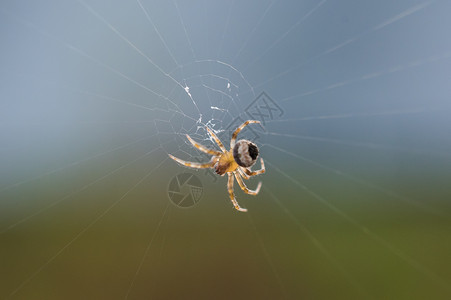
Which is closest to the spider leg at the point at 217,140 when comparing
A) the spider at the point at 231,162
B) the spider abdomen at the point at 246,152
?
the spider at the point at 231,162

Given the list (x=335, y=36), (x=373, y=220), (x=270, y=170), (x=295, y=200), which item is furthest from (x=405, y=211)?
(x=335, y=36)

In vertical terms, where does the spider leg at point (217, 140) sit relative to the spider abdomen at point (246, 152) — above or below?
above

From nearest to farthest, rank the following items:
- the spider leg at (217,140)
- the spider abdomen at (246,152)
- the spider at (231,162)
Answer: the spider abdomen at (246,152) → the spider at (231,162) → the spider leg at (217,140)

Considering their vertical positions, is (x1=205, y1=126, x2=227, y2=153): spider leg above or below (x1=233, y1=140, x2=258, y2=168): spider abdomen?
above

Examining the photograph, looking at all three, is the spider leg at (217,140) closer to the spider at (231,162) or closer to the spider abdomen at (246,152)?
the spider at (231,162)

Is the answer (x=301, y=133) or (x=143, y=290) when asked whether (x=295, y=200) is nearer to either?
(x=301, y=133)

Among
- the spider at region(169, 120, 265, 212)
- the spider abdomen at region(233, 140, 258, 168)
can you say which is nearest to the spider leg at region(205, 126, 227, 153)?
the spider at region(169, 120, 265, 212)

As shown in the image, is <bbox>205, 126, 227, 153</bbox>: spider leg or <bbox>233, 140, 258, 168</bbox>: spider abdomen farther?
<bbox>205, 126, 227, 153</bbox>: spider leg

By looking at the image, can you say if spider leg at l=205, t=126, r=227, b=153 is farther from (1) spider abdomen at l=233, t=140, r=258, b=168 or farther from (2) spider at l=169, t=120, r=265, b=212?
(1) spider abdomen at l=233, t=140, r=258, b=168

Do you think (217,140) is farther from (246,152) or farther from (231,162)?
(246,152)

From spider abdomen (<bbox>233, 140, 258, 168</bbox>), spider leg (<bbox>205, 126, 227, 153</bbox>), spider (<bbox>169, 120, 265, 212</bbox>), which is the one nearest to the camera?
spider abdomen (<bbox>233, 140, 258, 168</bbox>)

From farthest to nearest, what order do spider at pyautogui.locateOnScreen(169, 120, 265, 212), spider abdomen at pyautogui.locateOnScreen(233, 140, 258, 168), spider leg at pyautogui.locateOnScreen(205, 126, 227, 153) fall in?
spider leg at pyautogui.locateOnScreen(205, 126, 227, 153) < spider at pyautogui.locateOnScreen(169, 120, 265, 212) < spider abdomen at pyautogui.locateOnScreen(233, 140, 258, 168)
